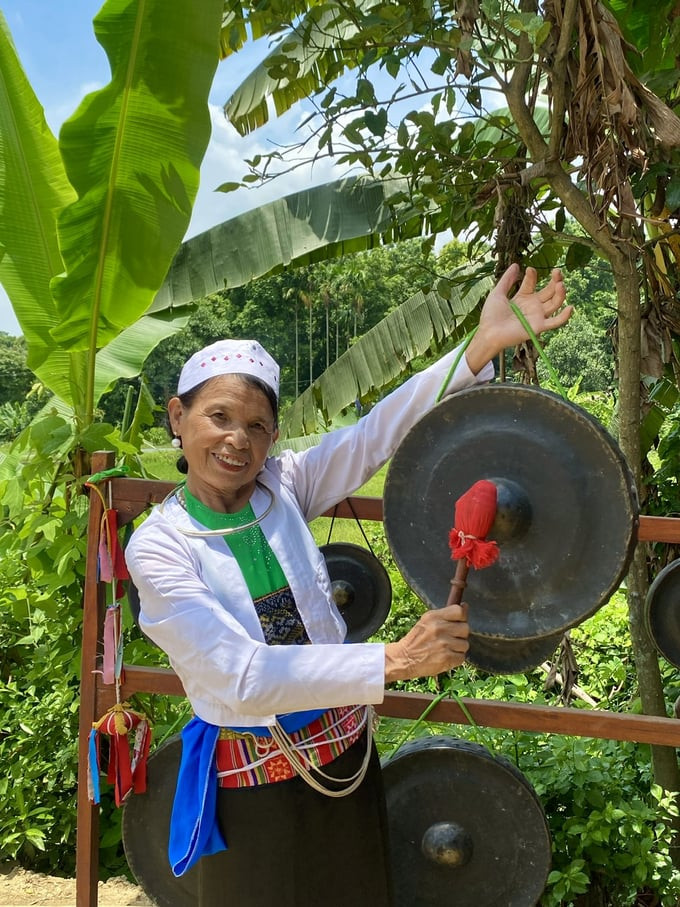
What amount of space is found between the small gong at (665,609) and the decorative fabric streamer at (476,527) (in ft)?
3.35

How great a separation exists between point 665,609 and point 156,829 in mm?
1384

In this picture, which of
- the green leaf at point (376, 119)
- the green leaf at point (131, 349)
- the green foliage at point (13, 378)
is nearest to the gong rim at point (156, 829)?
the green leaf at point (131, 349)

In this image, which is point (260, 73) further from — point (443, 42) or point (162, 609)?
point (162, 609)

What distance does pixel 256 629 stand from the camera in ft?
4.83

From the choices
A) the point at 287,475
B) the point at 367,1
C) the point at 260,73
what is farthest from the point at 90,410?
the point at 260,73

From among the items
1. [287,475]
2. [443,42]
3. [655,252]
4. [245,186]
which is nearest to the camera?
[287,475]

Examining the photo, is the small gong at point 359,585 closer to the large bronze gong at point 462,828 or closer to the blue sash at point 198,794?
the large bronze gong at point 462,828

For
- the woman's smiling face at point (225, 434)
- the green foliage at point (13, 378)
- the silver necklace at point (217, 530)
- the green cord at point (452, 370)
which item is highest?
the green foliage at point (13, 378)

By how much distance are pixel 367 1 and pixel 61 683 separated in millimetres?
3508

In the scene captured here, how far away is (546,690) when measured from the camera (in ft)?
12.9

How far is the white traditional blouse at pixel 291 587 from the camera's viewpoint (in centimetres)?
134

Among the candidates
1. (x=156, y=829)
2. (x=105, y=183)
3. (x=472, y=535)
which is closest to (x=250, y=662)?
(x=472, y=535)

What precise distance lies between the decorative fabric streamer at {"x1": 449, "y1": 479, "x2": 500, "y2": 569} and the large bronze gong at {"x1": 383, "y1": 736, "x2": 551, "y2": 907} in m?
0.79

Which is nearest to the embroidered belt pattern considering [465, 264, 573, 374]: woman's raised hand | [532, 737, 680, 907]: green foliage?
[465, 264, 573, 374]: woman's raised hand
